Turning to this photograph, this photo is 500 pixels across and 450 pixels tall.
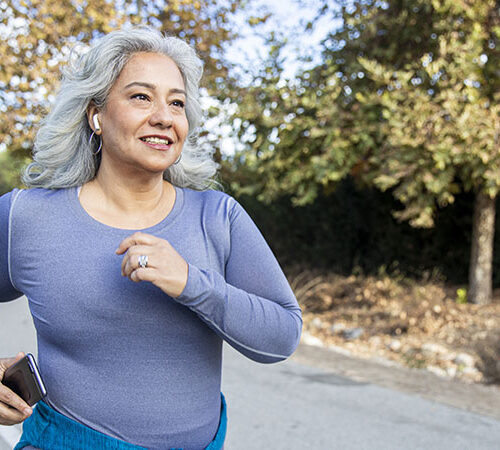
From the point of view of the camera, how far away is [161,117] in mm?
1583

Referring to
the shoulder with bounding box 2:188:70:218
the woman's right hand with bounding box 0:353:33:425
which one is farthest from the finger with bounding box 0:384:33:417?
the shoulder with bounding box 2:188:70:218

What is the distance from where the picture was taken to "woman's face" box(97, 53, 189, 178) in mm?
1593

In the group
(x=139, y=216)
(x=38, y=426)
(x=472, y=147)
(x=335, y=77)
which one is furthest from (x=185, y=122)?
(x=335, y=77)

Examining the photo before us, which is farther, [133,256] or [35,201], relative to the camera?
[35,201]

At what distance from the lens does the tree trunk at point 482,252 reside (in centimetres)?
889

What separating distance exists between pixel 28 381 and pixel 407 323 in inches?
259

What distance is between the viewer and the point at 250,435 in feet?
14.0

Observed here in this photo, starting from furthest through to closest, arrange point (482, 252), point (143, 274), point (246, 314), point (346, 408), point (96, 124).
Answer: point (482, 252)
point (346, 408)
point (96, 124)
point (246, 314)
point (143, 274)

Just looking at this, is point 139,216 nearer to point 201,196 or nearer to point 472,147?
point 201,196

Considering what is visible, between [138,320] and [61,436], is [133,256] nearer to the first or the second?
[138,320]

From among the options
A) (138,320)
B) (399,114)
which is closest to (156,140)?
(138,320)

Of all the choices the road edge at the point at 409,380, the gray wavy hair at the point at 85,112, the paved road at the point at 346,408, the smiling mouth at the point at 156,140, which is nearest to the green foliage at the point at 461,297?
the road edge at the point at 409,380

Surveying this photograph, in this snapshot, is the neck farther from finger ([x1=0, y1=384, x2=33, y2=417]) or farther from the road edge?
the road edge

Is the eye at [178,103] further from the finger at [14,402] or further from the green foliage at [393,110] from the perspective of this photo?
the green foliage at [393,110]
